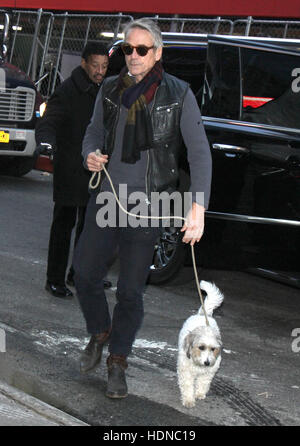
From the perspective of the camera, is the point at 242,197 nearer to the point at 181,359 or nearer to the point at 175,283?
the point at 175,283

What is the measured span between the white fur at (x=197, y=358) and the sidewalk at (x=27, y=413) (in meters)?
0.63

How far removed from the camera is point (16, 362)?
16.7 feet

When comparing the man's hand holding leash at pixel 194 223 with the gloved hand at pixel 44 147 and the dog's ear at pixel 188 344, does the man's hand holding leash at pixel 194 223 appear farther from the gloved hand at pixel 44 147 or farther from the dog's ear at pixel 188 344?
the gloved hand at pixel 44 147

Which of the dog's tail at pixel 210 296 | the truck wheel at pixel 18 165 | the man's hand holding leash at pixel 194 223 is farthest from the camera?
the truck wheel at pixel 18 165

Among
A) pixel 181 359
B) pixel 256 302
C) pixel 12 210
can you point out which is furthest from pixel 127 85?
pixel 12 210

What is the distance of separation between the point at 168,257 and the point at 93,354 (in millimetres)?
2349

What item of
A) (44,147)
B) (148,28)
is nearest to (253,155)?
(44,147)

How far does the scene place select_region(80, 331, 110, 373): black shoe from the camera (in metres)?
4.94

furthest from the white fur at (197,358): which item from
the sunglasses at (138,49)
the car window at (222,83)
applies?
the car window at (222,83)

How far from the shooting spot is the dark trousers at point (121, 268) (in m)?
4.55

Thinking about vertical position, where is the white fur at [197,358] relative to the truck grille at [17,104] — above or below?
below

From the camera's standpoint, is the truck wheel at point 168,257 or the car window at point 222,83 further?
the truck wheel at point 168,257

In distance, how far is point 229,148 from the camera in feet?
20.8

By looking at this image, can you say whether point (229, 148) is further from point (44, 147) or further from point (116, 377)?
point (116, 377)
